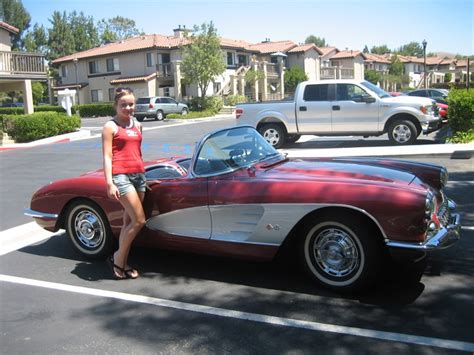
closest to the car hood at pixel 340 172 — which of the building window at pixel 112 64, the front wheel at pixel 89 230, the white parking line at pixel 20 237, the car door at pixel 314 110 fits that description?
the front wheel at pixel 89 230

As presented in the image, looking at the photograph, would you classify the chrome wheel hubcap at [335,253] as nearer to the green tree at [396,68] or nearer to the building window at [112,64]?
the building window at [112,64]

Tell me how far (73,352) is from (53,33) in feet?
296

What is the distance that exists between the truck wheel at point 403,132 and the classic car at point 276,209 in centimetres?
859

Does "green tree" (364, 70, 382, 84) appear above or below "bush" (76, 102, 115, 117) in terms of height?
above

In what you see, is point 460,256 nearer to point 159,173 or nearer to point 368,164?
point 368,164

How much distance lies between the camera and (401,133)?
13266 mm

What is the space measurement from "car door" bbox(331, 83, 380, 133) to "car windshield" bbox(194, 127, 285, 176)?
8.83 meters

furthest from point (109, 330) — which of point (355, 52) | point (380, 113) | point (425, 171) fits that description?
point (355, 52)

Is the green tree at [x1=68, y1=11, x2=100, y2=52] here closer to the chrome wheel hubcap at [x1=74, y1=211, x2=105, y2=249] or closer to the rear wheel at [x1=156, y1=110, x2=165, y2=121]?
the rear wheel at [x1=156, y1=110, x2=165, y2=121]

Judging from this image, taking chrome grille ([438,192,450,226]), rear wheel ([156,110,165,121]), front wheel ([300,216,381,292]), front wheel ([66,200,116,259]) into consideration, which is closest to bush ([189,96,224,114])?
rear wheel ([156,110,165,121])

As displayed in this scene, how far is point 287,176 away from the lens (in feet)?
14.4

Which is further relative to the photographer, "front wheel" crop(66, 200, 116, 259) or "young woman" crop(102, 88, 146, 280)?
"front wheel" crop(66, 200, 116, 259)

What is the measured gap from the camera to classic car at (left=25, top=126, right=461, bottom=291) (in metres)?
3.86

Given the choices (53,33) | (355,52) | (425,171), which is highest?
(53,33)
